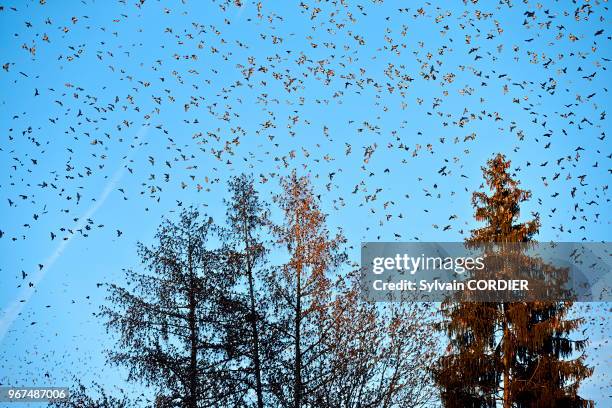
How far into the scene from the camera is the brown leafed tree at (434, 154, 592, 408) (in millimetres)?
17234

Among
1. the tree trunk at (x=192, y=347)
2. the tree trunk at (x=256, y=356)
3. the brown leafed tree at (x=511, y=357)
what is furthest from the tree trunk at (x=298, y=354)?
the brown leafed tree at (x=511, y=357)

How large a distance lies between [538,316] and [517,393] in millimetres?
2589

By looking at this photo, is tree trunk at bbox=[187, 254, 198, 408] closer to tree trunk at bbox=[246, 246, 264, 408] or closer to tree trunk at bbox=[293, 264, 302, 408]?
tree trunk at bbox=[246, 246, 264, 408]

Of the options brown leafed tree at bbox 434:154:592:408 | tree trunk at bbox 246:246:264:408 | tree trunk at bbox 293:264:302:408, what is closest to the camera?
tree trunk at bbox 293:264:302:408

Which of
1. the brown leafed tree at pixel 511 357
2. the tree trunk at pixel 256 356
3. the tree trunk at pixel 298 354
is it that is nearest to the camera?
the tree trunk at pixel 298 354

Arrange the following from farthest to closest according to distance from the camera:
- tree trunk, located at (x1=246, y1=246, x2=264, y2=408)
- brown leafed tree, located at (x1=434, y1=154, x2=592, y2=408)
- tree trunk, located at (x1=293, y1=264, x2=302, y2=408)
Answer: brown leafed tree, located at (x1=434, y1=154, x2=592, y2=408), tree trunk, located at (x1=246, y1=246, x2=264, y2=408), tree trunk, located at (x1=293, y1=264, x2=302, y2=408)

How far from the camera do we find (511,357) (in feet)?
59.0

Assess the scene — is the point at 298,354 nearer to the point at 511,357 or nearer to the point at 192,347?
the point at 192,347

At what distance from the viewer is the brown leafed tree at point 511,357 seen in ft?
56.5

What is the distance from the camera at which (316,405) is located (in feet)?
40.9

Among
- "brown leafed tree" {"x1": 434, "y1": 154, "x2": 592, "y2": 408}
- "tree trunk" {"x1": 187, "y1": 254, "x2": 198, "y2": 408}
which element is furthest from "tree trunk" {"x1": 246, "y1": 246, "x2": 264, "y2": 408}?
"brown leafed tree" {"x1": 434, "y1": 154, "x2": 592, "y2": 408}

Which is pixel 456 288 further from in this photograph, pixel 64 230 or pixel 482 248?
pixel 64 230

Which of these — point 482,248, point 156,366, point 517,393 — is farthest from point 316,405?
point 482,248

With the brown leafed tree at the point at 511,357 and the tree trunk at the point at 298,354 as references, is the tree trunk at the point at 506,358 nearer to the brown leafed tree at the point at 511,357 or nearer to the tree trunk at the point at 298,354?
the brown leafed tree at the point at 511,357
